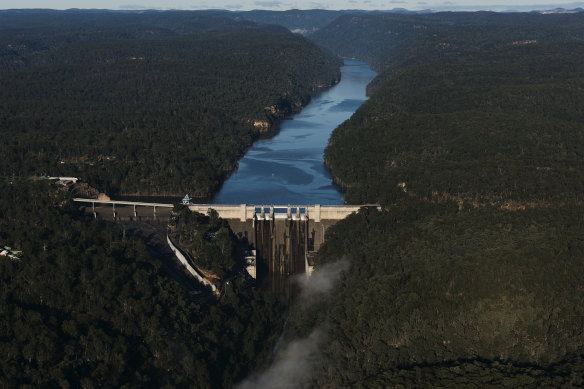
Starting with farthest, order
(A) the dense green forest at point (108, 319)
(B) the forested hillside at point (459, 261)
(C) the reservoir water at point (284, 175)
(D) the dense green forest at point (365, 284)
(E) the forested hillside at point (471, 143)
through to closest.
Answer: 1. (C) the reservoir water at point (284, 175)
2. (E) the forested hillside at point (471, 143)
3. (B) the forested hillside at point (459, 261)
4. (D) the dense green forest at point (365, 284)
5. (A) the dense green forest at point (108, 319)

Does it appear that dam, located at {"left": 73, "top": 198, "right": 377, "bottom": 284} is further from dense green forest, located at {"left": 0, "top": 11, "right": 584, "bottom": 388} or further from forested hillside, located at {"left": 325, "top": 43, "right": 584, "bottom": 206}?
forested hillside, located at {"left": 325, "top": 43, "right": 584, "bottom": 206}

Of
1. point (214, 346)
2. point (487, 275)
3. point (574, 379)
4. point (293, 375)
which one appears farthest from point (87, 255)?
point (574, 379)

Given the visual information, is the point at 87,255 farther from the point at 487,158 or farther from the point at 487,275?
the point at 487,158

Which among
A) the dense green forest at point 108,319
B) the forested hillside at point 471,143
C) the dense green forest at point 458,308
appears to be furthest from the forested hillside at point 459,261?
the dense green forest at point 108,319

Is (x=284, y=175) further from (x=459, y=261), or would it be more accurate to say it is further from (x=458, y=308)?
(x=458, y=308)

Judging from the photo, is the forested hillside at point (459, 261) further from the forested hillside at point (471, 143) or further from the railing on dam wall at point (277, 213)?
the railing on dam wall at point (277, 213)

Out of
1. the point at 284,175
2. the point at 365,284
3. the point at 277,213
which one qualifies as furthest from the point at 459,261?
the point at 284,175
